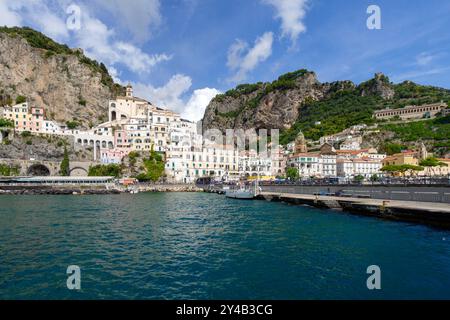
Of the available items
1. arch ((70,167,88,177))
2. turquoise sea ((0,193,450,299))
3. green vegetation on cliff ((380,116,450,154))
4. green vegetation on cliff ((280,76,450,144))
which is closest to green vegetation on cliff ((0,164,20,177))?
arch ((70,167,88,177))

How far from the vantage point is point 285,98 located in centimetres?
14425

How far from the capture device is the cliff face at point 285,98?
14350 cm

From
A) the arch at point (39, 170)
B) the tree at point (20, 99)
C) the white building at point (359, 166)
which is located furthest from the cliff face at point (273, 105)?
the arch at point (39, 170)

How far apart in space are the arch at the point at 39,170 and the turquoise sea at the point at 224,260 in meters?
63.5

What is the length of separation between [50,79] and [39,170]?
38.3 metres

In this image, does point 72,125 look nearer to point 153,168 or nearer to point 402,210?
point 153,168

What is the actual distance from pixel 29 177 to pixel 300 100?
118 meters

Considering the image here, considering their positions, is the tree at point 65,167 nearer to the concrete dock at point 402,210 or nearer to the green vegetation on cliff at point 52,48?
the green vegetation on cliff at point 52,48

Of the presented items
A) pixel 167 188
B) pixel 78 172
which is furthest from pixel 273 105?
pixel 78 172

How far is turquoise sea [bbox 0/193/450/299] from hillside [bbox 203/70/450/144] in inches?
4338

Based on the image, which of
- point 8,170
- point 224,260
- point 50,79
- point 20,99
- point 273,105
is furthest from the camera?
point 273,105
